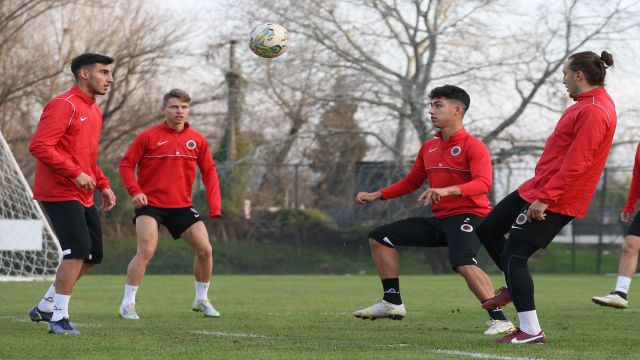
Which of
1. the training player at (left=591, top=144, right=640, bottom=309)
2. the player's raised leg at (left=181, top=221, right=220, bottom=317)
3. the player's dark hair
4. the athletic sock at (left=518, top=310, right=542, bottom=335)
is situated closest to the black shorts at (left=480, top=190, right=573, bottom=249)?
the athletic sock at (left=518, top=310, right=542, bottom=335)

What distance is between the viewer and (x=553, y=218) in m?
6.66

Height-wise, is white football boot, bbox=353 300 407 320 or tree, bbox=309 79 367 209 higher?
tree, bbox=309 79 367 209

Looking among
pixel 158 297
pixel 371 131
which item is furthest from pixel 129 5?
pixel 158 297

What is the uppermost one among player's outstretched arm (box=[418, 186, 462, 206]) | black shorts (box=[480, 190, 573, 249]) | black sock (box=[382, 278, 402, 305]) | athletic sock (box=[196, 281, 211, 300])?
player's outstretched arm (box=[418, 186, 462, 206])

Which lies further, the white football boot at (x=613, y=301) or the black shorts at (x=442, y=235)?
the white football boot at (x=613, y=301)

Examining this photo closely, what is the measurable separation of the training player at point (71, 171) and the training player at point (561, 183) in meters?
3.04

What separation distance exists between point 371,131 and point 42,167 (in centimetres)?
2031

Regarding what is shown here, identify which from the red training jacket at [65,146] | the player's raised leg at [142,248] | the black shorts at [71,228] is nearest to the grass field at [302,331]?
the player's raised leg at [142,248]

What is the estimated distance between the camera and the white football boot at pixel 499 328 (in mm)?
7637

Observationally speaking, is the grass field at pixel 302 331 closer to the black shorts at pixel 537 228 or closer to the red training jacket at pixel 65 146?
the black shorts at pixel 537 228

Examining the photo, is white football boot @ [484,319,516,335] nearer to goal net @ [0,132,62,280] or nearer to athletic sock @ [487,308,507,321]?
athletic sock @ [487,308,507,321]

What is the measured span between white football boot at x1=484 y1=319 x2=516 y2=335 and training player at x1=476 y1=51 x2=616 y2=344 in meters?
0.82

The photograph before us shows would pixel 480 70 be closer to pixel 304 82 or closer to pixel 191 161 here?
pixel 304 82

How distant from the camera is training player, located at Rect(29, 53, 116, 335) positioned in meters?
7.43
